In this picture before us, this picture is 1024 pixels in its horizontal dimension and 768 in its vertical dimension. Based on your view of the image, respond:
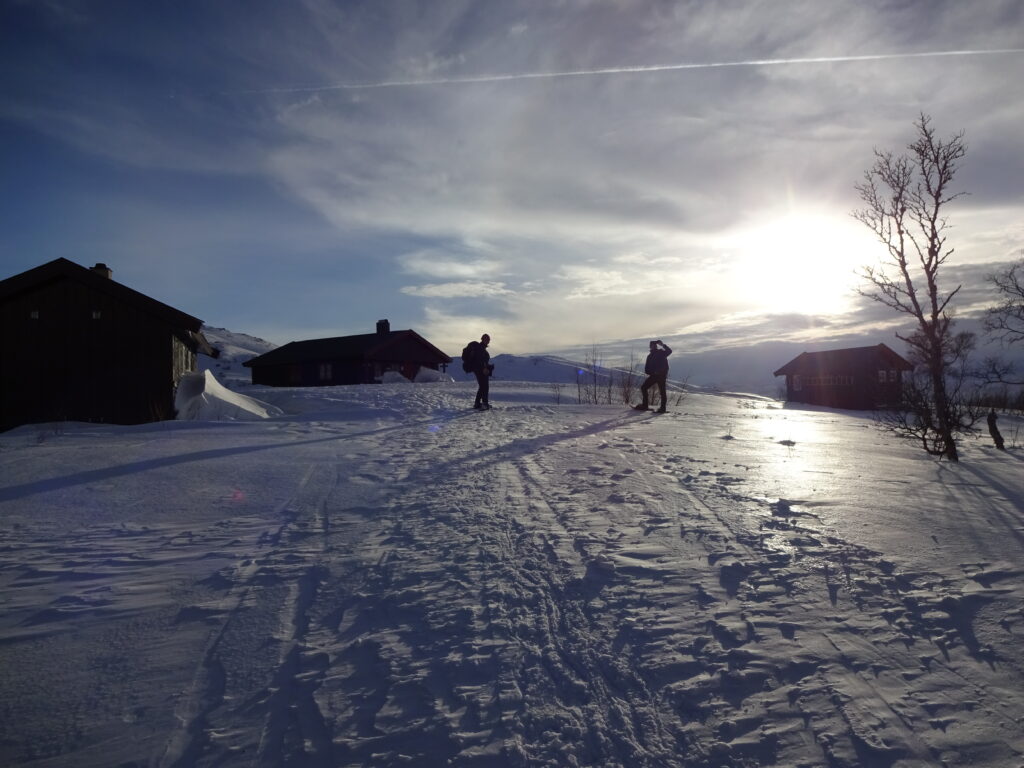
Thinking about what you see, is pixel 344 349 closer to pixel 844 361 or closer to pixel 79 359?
pixel 79 359

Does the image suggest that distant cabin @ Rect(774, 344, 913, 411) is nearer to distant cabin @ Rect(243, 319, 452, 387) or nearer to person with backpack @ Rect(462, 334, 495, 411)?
distant cabin @ Rect(243, 319, 452, 387)

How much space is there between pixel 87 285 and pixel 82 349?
154 centimetres

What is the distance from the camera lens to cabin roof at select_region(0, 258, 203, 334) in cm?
1391

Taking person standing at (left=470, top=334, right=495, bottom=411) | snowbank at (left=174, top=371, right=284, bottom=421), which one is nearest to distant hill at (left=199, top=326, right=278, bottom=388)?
snowbank at (left=174, top=371, right=284, bottom=421)

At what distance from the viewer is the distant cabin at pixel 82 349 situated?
14328 mm

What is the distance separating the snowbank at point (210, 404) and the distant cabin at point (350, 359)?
22.0 metres

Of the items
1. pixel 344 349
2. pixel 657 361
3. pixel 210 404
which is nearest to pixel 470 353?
pixel 657 361

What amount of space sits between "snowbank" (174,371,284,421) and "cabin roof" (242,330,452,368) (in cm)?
2198

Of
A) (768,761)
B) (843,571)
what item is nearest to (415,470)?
(843,571)

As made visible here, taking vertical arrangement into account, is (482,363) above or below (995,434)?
above

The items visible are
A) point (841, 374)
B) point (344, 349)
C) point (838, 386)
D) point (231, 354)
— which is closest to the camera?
point (344, 349)

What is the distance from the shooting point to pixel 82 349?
14.5m

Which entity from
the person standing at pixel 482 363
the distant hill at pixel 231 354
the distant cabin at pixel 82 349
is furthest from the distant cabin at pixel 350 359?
the person standing at pixel 482 363

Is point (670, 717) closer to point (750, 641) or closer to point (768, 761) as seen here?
point (768, 761)
